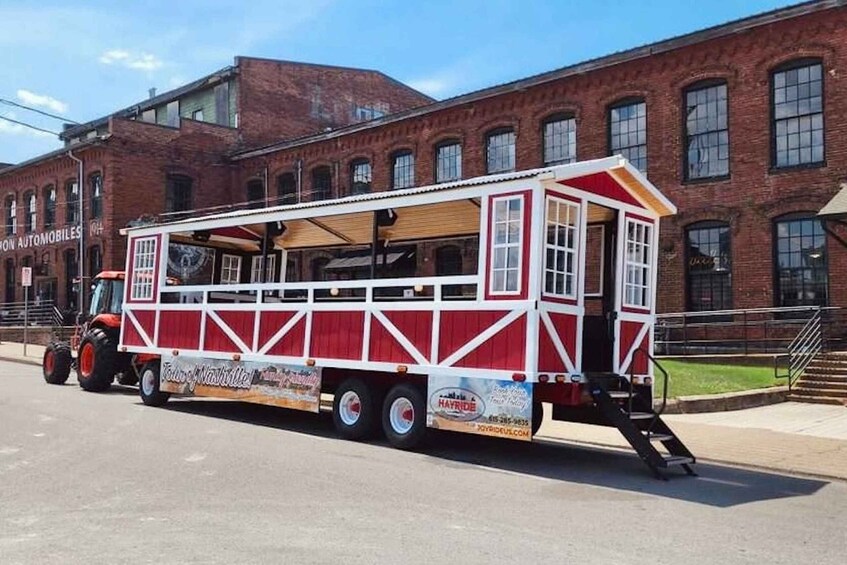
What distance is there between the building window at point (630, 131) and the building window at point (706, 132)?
1216 millimetres

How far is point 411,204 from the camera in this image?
1096 cm

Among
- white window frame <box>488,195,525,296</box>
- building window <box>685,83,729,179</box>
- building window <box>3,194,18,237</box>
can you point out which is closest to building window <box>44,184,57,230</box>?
building window <box>3,194,18,237</box>

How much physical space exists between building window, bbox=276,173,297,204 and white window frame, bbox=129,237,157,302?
16.8m

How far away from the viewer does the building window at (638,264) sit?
1086cm

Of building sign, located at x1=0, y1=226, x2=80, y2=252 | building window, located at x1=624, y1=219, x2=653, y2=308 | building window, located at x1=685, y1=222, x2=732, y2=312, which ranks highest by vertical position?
building sign, located at x1=0, y1=226, x2=80, y2=252

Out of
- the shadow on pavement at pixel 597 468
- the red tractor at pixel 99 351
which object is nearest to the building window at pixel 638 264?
the shadow on pavement at pixel 597 468

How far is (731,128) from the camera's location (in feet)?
67.9

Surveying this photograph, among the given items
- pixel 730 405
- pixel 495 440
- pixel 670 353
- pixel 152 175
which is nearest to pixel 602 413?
pixel 495 440

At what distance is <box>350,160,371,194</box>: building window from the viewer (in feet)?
98.0

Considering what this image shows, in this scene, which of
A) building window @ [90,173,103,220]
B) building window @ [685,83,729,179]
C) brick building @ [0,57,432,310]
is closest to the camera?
building window @ [685,83,729,179]

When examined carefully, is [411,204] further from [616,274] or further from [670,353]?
[670,353]

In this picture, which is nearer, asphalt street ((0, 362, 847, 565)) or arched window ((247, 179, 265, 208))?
asphalt street ((0, 362, 847, 565))

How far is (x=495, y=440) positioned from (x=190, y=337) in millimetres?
5665

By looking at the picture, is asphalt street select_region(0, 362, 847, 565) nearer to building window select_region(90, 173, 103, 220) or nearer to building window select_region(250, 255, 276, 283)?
building window select_region(250, 255, 276, 283)
